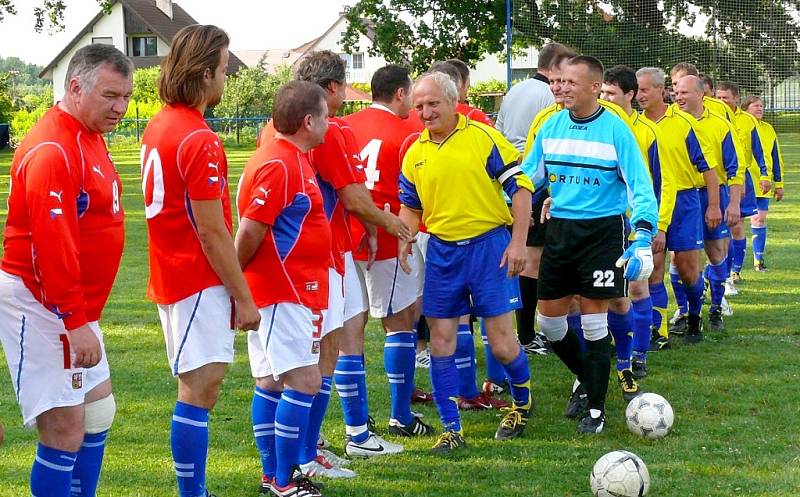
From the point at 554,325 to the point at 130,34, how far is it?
65.9 metres

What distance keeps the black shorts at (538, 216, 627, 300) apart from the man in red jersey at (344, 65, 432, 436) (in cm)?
84

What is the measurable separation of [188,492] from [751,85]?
27.0 m

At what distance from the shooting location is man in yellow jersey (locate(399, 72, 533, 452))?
5.51 m

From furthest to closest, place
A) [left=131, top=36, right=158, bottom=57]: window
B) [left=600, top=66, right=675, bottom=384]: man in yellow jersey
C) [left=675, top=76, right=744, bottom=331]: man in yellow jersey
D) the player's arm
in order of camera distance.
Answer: [left=131, top=36, right=158, bottom=57]: window
[left=675, top=76, right=744, bottom=331]: man in yellow jersey
[left=600, top=66, right=675, bottom=384]: man in yellow jersey
the player's arm

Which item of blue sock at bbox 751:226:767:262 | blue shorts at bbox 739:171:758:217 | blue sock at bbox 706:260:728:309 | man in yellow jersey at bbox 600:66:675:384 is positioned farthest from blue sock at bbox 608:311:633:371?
blue sock at bbox 751:226:767:262

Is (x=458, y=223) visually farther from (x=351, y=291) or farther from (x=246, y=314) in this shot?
(x=246, y=314)

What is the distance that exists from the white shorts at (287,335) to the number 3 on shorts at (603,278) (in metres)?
1.97

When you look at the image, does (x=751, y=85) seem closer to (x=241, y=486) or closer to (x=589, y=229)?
(x=589, y=229)

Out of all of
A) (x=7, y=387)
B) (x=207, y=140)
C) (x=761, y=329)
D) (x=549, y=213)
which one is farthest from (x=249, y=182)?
(x=761, y=329)

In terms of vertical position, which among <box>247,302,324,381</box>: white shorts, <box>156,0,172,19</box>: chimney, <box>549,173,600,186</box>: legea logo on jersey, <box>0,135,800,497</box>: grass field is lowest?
<box>0,135,800,497</box>: grass field

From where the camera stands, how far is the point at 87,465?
4.07 m

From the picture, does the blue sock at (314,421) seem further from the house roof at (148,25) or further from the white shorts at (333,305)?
the house roof at (148,25)

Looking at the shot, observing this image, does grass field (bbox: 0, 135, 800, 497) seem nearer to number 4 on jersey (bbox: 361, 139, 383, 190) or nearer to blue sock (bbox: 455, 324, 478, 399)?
blue sock (bbox: 455, 324, 478, 399)

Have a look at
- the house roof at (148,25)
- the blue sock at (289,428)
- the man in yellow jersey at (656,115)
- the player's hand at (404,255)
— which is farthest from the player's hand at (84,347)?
the house roof at (148,25)
